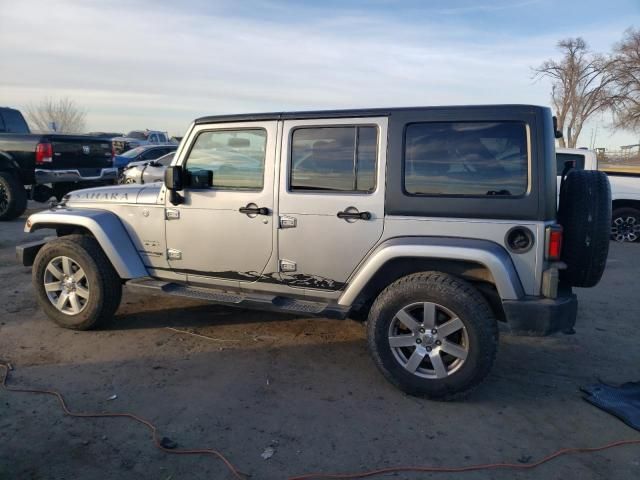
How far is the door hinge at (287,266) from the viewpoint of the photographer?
4.15 m

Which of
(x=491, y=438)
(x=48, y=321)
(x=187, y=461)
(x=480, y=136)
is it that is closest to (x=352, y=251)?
(x=480, y=136)

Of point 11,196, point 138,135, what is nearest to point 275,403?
point 11,196

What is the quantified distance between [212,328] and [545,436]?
3.04 meters

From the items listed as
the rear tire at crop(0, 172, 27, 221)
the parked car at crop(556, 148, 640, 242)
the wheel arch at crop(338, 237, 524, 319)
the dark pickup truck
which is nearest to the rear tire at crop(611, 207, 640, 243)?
the parked car at crop(556, 148, 640, 242)

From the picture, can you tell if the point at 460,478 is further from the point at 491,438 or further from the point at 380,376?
the point at 380,376

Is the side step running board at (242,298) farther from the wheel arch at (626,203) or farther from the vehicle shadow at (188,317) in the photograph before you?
the wheel arch at (626,203)

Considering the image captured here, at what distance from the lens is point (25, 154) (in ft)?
32.9

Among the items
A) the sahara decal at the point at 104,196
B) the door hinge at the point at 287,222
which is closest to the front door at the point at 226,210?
the door hinge at the point at 287,222

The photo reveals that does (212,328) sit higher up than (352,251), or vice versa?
(352,251)

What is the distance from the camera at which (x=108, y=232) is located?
4629 millimetres

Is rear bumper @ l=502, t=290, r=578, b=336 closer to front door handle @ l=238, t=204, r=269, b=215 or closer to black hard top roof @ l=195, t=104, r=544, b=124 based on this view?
black hard top roof @ l=195, t=104, r=544, b=124

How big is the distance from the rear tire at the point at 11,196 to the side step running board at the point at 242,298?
7.09m

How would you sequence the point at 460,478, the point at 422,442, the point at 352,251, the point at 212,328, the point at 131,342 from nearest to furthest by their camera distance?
the point at 460,478, the point at 422,442, the point at 352,251, the point at 131,342, the point at 212,328

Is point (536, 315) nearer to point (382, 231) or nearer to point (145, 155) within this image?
point (382, 231)
